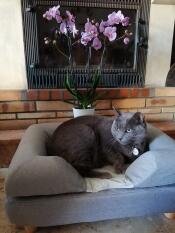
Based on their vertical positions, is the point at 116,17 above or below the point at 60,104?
above

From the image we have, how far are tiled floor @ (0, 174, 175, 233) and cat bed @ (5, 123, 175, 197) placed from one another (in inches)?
8.9

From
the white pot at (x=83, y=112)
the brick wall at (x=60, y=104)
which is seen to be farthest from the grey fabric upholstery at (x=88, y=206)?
the brick wall at (x=60, y=104)

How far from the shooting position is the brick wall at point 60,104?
1660 mm

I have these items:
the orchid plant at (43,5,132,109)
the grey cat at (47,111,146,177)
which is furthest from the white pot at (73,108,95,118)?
the grey cat at (47,111,146,177)

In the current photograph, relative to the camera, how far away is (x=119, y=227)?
1.09 metres

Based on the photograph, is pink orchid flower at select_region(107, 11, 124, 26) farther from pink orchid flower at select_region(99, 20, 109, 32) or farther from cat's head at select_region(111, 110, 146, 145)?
cat's head at select_region(111, 110, 146, 145)

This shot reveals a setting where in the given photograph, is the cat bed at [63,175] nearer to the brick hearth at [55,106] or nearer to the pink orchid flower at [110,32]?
the brick hearth at [55,106]

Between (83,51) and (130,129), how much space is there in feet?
2.74

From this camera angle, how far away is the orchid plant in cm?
131

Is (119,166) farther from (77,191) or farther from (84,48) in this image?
(84,48)

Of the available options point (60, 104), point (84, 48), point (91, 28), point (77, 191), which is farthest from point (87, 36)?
point (77, 191)

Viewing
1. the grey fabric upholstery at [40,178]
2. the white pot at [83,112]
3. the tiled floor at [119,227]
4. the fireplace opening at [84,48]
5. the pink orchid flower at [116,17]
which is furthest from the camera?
the fireplace opening at [84,48]

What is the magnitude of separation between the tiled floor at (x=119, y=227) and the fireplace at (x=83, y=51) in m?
0.99

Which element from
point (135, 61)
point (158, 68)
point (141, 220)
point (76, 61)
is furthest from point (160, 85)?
point (141, 220)
